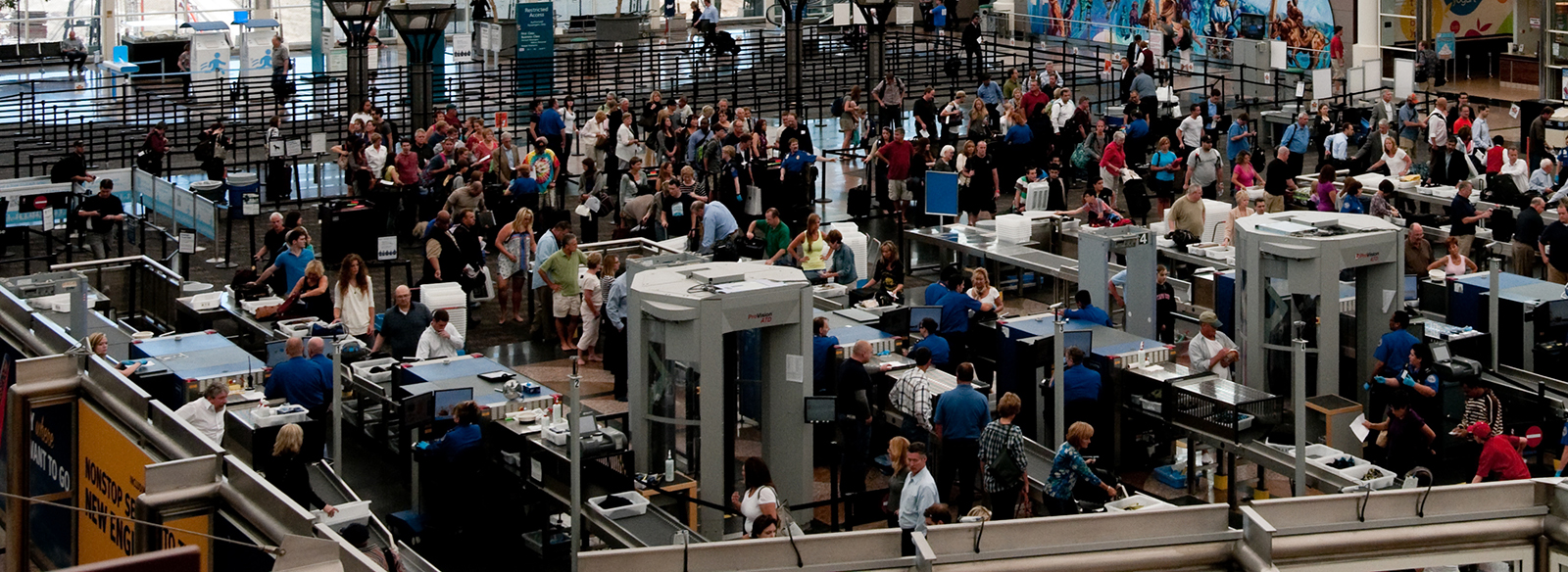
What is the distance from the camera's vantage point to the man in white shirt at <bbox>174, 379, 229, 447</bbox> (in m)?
13.0

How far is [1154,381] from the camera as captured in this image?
47.0 feet

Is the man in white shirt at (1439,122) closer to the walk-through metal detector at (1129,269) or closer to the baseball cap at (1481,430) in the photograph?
the walk-through metal detector at (1129,269)

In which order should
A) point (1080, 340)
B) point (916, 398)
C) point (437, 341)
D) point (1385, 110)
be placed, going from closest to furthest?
point (916, 398)
point (1080, 340)
point (437, 341)
point (1385, 110)

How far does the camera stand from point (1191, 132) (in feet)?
88.0

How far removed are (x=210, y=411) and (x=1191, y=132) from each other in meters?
16.9

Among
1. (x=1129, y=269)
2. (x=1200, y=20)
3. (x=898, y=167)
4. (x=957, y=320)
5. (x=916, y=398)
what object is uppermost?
(x=1200, y=20)

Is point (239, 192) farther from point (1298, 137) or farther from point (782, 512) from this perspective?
point (1298, 137)

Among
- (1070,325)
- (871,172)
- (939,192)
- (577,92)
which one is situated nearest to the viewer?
(1070,325)

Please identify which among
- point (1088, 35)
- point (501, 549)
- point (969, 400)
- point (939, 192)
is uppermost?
point (1088, 35)

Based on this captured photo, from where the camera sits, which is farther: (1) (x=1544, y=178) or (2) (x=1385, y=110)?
(2) (x=1385, y=110)

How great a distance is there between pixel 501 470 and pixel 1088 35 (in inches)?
1324

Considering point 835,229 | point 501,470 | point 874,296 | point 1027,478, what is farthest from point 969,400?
point 835,229

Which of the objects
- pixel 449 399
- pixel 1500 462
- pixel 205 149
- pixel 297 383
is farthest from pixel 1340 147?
pixel 297 383

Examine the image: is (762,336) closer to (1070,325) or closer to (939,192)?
(1070,325)
